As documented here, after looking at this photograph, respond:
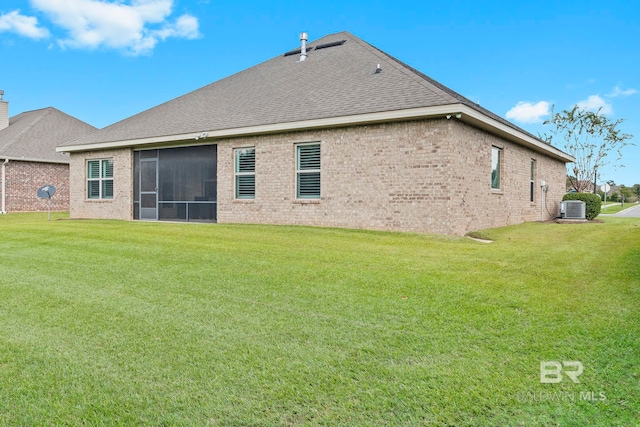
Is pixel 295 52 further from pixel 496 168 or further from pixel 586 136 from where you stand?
pixel 586 136

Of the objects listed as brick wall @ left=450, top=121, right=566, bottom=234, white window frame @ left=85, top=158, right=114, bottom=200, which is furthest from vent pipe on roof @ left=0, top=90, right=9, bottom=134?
brick wall @ left=450, top=121, right=566, bottom=234

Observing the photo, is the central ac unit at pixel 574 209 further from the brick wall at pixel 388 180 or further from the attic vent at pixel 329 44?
the attic vent at pixel 329 44

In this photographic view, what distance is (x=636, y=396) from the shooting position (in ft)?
8.73

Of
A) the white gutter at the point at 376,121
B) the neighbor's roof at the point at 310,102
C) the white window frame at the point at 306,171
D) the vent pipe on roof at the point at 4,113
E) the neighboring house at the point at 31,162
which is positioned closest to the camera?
the white gutter at the point at 376,121

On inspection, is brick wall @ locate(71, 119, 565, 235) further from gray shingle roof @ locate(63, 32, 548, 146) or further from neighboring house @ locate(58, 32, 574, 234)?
gray shingle roof @ locate(63, 32, 548, 146)

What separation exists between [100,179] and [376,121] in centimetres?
1212

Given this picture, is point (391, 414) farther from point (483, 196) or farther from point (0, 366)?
point (483, 196)

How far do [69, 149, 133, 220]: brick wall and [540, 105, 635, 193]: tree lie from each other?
3002 centimetres

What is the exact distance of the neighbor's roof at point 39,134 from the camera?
23578mm

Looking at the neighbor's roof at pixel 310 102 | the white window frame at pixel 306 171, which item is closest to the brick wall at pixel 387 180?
the white window frame at pixel 306 171

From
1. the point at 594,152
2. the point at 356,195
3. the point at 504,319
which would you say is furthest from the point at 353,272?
the point at 594,152

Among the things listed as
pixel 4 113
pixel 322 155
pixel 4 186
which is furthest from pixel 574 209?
pixel 4 113

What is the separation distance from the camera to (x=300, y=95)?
13797 millimetres

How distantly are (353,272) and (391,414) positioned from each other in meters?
3.66
